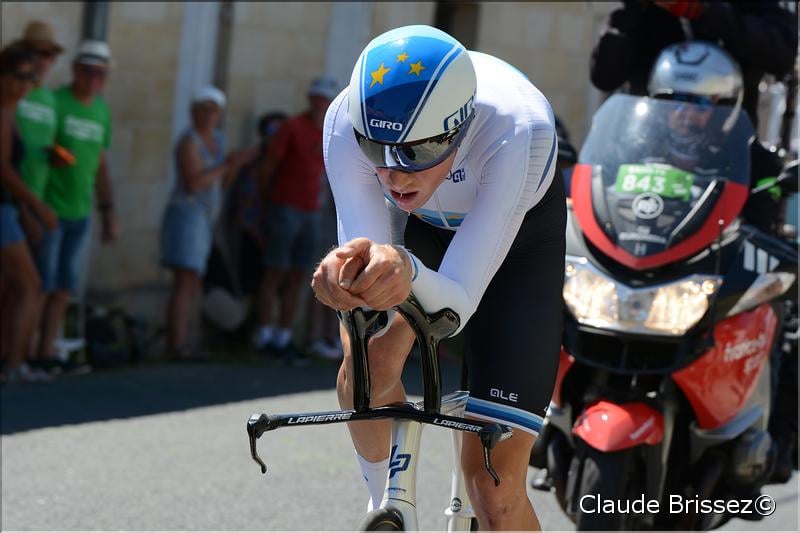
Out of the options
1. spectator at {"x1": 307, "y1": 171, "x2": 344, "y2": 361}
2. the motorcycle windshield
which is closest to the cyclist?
the motorcycle windshield

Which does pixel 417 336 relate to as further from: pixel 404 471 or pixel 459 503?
pixel 459 503

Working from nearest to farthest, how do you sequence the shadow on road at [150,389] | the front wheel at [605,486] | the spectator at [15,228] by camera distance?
the front wheel at [605,486] < the shadow on road at [150,389] < the spectator at [15,228]

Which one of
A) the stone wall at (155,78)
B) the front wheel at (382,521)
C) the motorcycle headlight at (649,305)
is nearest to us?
the front wheel at (382,521)

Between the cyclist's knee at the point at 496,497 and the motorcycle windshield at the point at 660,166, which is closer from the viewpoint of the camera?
the cyclist's knee at the point at 496,497

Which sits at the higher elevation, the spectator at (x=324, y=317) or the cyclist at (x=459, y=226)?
the cyclist at (x=459, y=226)

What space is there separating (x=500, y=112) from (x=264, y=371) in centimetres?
686

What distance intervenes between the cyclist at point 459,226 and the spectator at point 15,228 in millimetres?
5166

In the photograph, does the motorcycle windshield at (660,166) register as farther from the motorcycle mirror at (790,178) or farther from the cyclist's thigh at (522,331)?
the cyclist's thigh at (522,331)

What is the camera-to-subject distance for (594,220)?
5.98 metres

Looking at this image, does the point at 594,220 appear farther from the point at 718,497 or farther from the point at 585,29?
the point at 585,29

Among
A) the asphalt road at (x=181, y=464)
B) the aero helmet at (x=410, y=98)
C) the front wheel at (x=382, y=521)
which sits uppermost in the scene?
the aero helmet at (x=410, y=98)

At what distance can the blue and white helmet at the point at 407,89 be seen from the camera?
365 cm

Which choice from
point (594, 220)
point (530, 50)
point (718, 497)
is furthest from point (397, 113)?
point (530, 50)

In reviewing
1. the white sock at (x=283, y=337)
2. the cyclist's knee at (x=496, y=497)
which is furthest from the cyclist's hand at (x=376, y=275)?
the white sock at (x=283, y=337)
